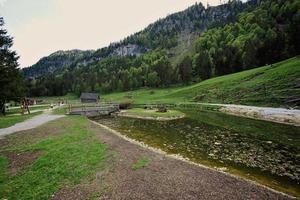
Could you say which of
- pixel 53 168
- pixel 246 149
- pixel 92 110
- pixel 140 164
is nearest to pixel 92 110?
pixel 92 110

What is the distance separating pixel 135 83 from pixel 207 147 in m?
125

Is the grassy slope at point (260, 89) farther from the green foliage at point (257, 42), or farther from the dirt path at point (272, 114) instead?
the green foliage at point (257, 42)

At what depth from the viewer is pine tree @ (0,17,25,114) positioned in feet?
144

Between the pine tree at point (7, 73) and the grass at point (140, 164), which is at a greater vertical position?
the pine tree at point (7, 73)

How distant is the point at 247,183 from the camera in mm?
13344

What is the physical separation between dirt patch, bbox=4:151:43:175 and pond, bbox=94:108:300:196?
12099 mm

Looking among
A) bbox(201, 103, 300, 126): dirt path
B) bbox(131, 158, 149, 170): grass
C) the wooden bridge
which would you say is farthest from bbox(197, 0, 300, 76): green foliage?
bbox(131, 158, 149, 170): grass

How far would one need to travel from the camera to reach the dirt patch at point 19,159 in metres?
15.3

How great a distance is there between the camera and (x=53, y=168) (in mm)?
15148

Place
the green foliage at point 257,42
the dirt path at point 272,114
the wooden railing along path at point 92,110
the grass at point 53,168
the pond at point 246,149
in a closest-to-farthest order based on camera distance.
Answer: the grass at point 53,168
the pond at point 246,149
the dirt path at point 272,114
the wooden railing along path at point 92,110
the green foliage at point 257,42

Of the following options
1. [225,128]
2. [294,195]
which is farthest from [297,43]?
[294,195]

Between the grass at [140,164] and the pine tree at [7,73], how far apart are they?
3838 cm

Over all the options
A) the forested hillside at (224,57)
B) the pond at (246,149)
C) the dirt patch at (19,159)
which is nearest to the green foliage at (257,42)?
the forested hillside at (224,57)

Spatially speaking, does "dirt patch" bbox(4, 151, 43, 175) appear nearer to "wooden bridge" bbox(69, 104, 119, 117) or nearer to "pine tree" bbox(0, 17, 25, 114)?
"pine tree" bbox(0, 17, 25, 114)
